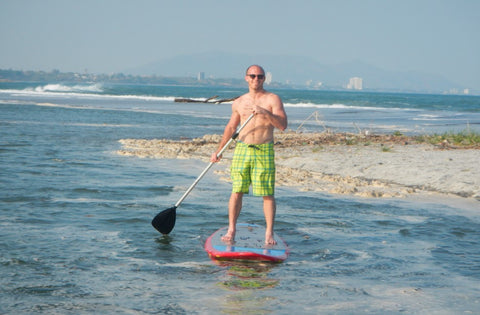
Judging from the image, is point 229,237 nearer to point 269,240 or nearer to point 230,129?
point 269,240

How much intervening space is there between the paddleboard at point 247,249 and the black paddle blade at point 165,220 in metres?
0.53

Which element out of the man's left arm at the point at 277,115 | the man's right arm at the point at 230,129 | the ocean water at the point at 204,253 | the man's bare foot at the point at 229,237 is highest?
the man's left arm at the point at 277,115

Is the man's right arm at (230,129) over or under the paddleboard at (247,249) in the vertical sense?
over

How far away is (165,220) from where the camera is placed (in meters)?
7.16

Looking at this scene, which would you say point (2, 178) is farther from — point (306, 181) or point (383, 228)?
point (383, 228)

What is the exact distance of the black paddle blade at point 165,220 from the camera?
7.13 meters

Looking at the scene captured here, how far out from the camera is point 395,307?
4980 mm

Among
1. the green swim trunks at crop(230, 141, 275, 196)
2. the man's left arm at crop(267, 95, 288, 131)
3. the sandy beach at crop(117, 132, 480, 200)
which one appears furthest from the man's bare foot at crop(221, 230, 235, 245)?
the sandy beach at crop(117, 132, 480, 200)

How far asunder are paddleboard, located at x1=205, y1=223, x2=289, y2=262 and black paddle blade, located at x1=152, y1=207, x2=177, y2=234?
0.53m

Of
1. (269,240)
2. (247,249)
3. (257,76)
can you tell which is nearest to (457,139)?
(269,240)

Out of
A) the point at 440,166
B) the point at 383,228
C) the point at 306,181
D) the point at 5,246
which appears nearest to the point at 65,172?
the point at 306,181

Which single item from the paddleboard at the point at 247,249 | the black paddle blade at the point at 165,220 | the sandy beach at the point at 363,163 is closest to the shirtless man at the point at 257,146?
the paddleboard at the point at 247,249

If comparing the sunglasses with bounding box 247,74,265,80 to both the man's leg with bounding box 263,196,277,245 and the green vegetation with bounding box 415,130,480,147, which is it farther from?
the green vegetation with bounding box 415,130,480,147

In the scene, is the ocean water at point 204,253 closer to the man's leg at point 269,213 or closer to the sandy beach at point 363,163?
the man's leg at point 269,213
